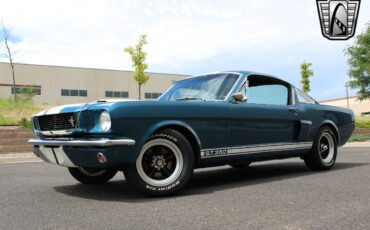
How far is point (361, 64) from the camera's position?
3738 cm

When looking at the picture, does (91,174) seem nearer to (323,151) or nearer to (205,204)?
(205,204)

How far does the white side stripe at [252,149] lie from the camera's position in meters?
5.18

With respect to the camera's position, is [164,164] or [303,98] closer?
[164,164]

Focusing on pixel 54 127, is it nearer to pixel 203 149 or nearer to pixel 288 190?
pixel 203 149


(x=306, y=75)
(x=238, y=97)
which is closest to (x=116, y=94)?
(x=306, y=75)

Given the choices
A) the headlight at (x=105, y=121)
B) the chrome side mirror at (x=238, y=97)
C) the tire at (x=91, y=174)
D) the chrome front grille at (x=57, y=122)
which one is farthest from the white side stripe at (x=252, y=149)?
the chrome front grille at (x=57, y=122)

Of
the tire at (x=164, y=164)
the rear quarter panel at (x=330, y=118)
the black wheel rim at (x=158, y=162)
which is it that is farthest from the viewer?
the rear quarter panel at (x=330, y=118)

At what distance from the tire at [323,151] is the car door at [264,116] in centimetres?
59

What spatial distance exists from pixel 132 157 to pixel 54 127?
1.07 m

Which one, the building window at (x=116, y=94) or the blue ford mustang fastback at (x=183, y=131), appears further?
the building window at (x=116, y=94)

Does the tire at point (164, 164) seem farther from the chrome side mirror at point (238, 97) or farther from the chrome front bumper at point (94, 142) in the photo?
the chrome side mirror at point (238, 97)

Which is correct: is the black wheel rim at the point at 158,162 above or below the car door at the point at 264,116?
below

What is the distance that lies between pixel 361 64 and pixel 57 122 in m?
36.7

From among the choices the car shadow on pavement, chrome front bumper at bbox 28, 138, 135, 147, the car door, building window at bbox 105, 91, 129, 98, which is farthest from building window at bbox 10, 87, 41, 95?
chrome front bumper at bbox 28, 138, 135, 147
